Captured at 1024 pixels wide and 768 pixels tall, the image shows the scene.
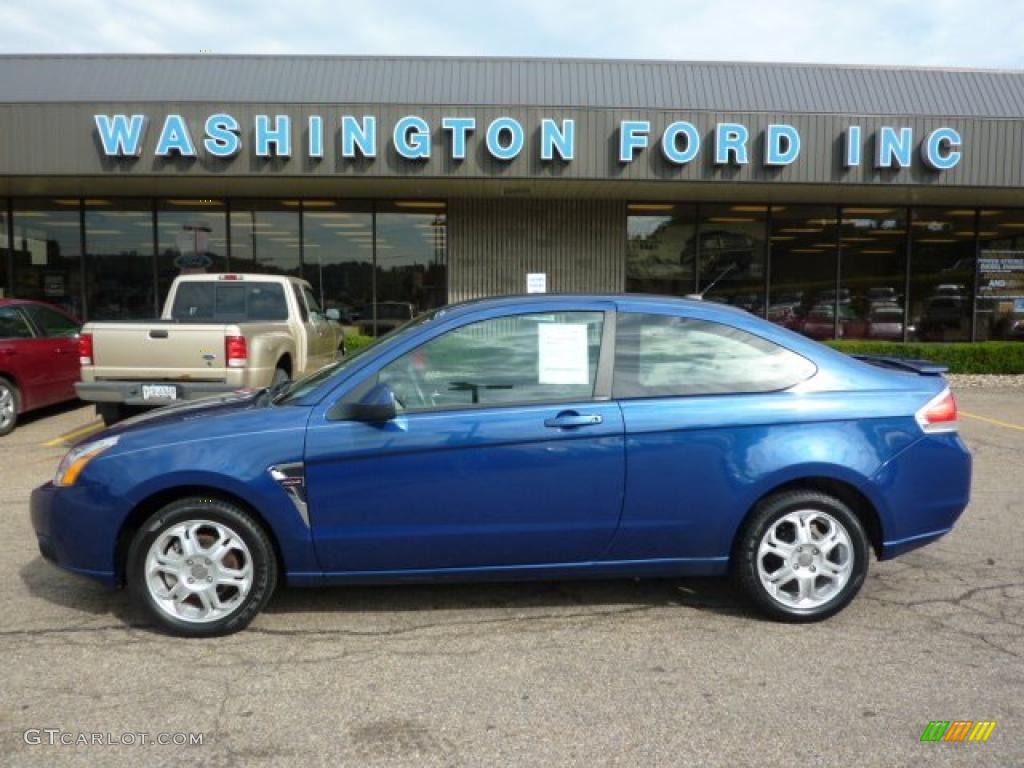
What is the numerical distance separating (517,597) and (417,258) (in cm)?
1208

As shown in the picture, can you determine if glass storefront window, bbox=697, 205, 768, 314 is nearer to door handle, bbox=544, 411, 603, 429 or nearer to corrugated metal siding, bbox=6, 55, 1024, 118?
corrugated metal siding, bbox=6, 55, 1024, 118

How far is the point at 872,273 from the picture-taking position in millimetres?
16234

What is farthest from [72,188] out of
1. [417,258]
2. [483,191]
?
[483,191]

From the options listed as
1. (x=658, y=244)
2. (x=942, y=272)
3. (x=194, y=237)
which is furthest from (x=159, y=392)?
(x=942, y=272)

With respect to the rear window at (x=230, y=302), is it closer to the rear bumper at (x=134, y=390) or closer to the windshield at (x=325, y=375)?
the rear bumper at (x=134, y=390)

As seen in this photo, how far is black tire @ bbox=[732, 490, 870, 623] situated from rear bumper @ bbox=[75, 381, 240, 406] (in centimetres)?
526

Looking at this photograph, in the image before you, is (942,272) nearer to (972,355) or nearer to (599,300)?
(972,355)

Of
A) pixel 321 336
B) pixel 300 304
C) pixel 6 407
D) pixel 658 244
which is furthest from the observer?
pixel 658 244

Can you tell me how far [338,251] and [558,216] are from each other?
439 cm

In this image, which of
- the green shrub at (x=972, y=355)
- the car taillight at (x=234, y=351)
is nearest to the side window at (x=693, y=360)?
the car taillight at (x=234, y=351)

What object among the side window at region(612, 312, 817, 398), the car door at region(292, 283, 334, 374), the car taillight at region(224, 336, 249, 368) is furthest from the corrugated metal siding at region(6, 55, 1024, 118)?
the side window at region(612, 312, 817, 398)

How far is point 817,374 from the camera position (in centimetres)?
393

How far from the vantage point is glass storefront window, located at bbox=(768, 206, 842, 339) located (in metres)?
15.9

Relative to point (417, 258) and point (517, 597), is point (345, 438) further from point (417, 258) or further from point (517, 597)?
point (417, 258)
